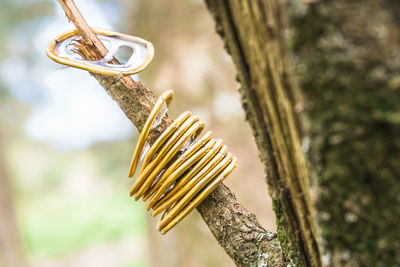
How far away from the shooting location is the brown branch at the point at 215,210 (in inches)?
21.2

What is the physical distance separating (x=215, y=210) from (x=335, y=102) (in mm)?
276

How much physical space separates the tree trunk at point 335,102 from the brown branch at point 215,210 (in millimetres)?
154

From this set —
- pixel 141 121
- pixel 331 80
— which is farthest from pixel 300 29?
pixel 141 121

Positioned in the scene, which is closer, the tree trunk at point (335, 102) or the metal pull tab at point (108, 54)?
the tree trunk at point (335, 102)

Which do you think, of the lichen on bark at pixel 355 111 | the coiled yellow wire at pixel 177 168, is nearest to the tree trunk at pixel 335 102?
→ the lichen on bark at pixel 355 111

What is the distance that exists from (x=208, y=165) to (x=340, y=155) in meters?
0.22

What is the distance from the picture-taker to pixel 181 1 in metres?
2.13

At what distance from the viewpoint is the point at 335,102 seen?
329 mm

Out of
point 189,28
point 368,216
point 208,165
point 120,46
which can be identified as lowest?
point 368,216

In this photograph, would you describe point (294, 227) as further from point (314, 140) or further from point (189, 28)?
point (189, 28)

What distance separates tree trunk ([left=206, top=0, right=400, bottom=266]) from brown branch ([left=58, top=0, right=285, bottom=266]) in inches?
6.1

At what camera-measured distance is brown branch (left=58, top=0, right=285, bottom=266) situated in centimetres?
54

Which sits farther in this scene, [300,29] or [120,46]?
[120,46]

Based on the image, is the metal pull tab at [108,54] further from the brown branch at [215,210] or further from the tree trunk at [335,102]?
the tree trunk at [335,102]
